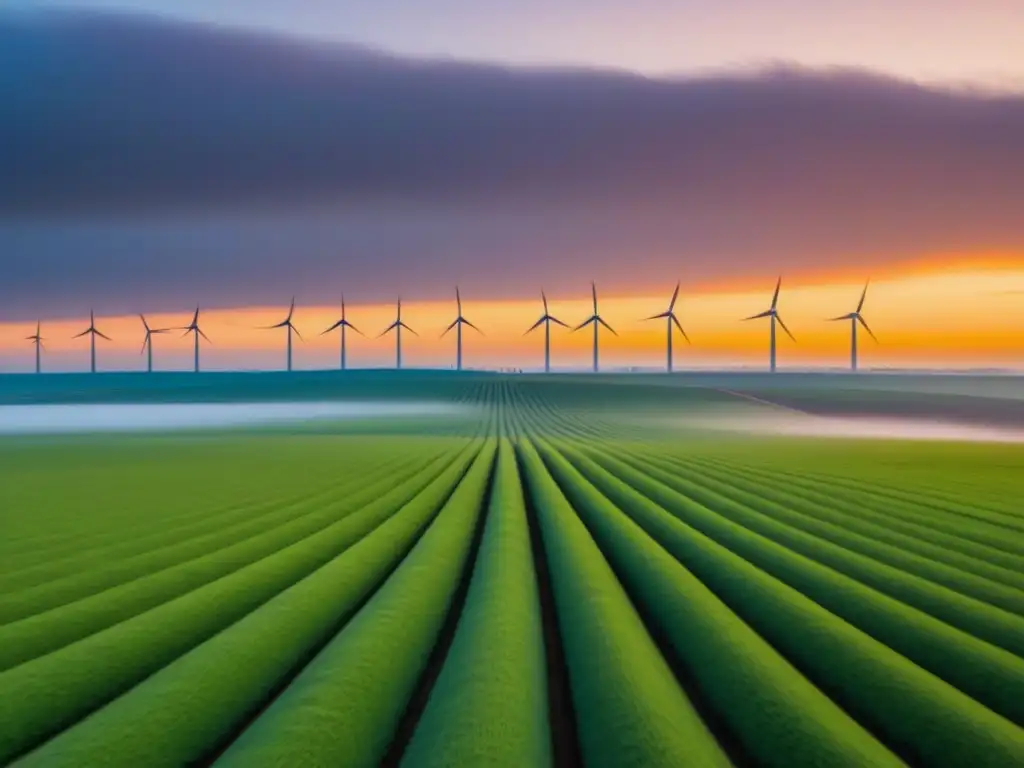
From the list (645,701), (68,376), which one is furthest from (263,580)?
(68,376)

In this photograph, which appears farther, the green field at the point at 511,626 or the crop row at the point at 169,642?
the crop row at the point at 169,642

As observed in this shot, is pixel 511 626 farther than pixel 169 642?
Yes

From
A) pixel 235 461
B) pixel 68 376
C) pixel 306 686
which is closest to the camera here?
pixel 306 686

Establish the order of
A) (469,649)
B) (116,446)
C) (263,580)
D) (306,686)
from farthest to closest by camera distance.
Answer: (116,446) < (263,580) < (469,649) < (306,686)

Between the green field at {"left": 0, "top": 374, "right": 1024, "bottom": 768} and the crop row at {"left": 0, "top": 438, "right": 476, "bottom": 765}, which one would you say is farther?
the crop row at {"left": 0, "top": 438, "right": 476, "bottom": 765}

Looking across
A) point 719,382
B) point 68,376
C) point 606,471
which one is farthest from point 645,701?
point 68,376

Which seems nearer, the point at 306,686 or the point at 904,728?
the point at 904,728

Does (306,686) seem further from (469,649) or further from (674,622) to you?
(674,622)
